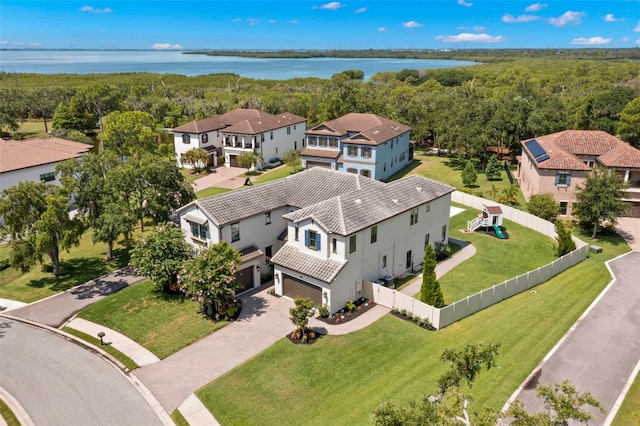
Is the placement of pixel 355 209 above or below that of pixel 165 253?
above

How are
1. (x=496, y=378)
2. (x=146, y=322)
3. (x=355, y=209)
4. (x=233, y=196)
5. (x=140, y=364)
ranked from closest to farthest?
(x=496, y=378), (x=140, y=364), (x=146, y=322), (x=355, y=209), (x=233, y=196)

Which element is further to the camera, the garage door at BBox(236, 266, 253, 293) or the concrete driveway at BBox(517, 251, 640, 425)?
the garage door at BBox(236, 266, 253, 293)

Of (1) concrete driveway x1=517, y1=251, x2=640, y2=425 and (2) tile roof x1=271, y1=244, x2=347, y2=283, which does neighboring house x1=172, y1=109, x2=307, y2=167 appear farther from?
(1) concrete driveway x1=517, y1=251, x2=640, y2=425

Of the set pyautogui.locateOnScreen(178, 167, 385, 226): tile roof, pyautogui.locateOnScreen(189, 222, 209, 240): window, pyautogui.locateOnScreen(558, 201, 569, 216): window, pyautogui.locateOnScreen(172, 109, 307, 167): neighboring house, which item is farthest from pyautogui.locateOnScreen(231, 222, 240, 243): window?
pyautogui.locateOnScreen(172, 109, 307, 167): neighboring house

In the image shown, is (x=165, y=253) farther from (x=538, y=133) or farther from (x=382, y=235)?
(x=538, y=133)

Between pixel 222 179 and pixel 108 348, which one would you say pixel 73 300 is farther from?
pixel 222 179

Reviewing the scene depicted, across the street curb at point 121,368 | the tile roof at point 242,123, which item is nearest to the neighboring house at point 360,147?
the tile roof at point 242,123

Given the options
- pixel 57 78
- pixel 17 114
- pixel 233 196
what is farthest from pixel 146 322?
pixel 57 78
